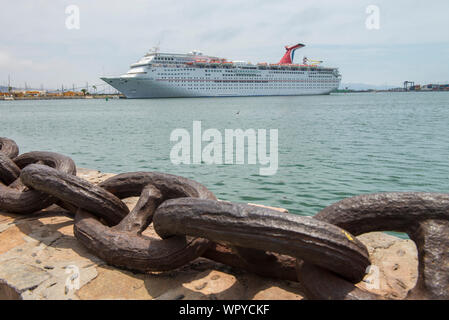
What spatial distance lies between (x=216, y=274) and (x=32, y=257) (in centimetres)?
108

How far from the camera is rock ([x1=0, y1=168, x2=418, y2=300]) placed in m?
1.55

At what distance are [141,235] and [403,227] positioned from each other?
51.4 inches

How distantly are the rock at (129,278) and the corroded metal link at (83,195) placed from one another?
0.26 metres

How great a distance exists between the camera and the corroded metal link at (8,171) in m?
2.67

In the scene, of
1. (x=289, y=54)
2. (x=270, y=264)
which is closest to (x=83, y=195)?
(x=270, y=264)

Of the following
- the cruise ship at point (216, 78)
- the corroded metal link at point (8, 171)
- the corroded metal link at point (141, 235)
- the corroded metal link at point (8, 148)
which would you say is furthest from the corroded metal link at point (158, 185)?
the cruise ship at point (216, 78)

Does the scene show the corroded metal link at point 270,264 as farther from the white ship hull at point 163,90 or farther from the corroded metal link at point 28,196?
the white ship hull at point 163,90

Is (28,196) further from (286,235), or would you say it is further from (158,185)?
(286,235)

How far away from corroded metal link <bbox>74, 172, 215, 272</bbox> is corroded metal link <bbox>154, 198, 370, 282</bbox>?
28cm

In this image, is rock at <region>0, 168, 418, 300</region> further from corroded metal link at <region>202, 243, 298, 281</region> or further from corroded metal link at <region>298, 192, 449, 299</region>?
corroded metal link at <region>298, 192, 449, 299</region>

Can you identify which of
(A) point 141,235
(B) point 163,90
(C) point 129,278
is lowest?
(C) point 129,278

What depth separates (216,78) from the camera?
68312 mm

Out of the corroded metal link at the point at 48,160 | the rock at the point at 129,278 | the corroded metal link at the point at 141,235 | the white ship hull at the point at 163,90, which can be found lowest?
the rock at the point at 129,278
